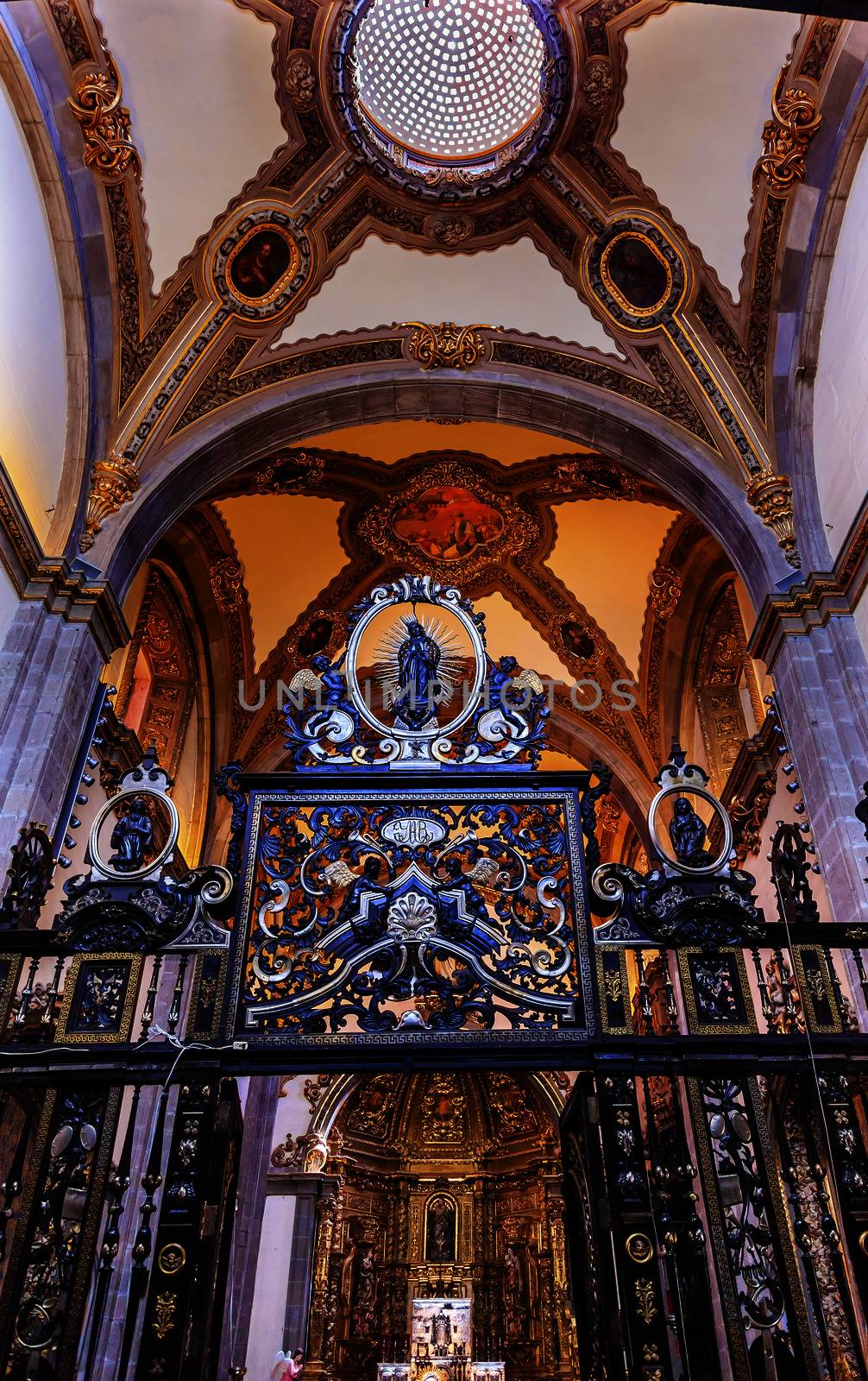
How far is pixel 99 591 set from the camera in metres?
9.15

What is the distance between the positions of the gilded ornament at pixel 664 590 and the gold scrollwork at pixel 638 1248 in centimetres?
1061

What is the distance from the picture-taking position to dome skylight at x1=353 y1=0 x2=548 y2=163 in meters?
10.8

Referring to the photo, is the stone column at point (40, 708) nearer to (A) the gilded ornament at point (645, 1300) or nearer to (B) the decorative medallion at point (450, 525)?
(A) the gilded ornament at point (645, 1300)

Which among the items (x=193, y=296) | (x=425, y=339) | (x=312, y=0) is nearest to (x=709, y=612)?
(x=425, y=339)

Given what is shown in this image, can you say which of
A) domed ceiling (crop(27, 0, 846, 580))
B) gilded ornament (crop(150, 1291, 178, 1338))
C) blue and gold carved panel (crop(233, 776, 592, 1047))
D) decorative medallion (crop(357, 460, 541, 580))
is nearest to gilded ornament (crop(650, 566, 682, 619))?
decorative medallion (crop(357, 460, 541, 580))

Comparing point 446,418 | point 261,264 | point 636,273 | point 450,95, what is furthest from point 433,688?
point 450,95

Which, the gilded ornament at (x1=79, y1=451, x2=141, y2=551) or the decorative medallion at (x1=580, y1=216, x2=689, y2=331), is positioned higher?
the decorative medallion at (x1=580, y1=216, x2=689, y2=331)

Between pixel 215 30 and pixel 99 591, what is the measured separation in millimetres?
5599

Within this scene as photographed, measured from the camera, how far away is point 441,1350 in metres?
14.7

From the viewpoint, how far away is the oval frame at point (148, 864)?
5156mm

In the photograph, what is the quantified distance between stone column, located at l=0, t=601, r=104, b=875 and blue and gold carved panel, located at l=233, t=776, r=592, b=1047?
309cm

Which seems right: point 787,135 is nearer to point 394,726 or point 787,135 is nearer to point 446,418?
point 446,418

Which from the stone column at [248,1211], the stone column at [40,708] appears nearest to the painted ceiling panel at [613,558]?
the stone column at [40,708]

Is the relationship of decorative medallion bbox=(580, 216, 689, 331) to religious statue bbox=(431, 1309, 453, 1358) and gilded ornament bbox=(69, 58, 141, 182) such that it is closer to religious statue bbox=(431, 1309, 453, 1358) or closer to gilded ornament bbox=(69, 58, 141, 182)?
gilded ornament bbox=(69, 58, 141, 182)
